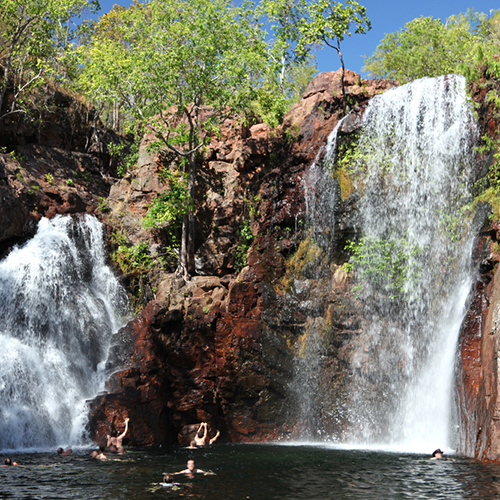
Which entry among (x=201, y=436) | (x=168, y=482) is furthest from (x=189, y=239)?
(x=168, y=482)

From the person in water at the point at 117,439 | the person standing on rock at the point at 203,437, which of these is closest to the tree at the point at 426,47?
the person standing on rock at the point at 203,437

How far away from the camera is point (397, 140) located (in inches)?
938

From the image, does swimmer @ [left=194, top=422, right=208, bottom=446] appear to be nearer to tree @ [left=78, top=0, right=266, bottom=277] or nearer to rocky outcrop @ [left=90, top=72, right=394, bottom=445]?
rocky outcrop @ [left=90, top=72, right=394, bottom=445]

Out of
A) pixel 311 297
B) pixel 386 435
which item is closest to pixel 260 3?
pixel 311 297

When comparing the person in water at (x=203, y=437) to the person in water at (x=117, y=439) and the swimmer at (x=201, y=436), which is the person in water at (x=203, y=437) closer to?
the swimmer at (x=201, y=436)

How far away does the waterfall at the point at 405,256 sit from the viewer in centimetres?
1967

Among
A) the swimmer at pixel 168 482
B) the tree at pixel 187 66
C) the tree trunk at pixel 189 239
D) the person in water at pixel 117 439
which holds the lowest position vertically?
the person in water at pixel 117 439

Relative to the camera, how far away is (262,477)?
13258 mm

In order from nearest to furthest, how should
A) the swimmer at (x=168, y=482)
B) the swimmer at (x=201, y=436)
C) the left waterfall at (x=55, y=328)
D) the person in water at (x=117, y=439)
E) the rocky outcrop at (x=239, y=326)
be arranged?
the swimmer at (x=168, y=482) < the person in water at (x=117, y=439) < the left waterfall at (x=55, y=328) < the swimmer at (x=201, y=436) < the rocky outcrop at (x=239, y=326)

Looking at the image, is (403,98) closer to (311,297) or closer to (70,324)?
(311,297)

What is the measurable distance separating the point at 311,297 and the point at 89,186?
16.5 m

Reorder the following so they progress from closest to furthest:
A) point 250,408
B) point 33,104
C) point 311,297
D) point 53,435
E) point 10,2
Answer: point 53,435, point 250,408, point 311,297, point 10,2, point 33,104

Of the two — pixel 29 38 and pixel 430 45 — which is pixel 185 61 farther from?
pixel 430 45

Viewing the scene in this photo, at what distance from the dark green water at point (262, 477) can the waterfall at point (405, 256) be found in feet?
11.6
